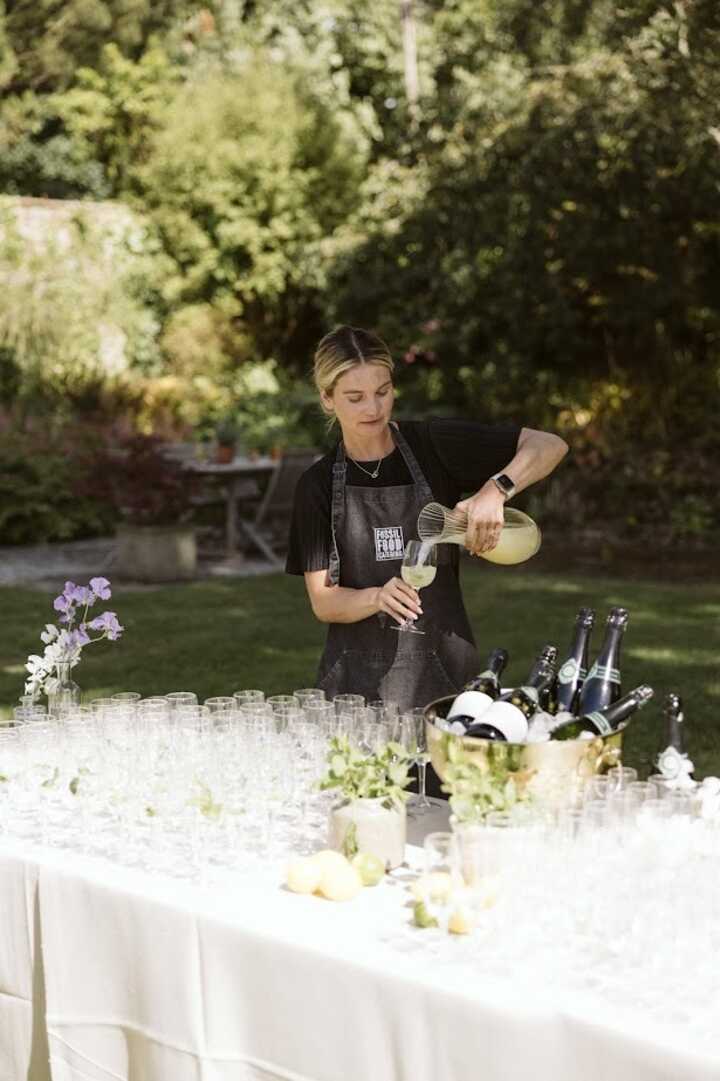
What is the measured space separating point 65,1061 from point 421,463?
164 centimetres

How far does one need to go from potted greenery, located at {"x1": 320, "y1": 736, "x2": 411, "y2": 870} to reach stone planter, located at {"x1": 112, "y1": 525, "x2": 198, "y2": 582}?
8.22 metres

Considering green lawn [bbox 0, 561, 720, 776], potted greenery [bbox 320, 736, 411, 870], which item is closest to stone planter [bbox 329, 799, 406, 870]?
potted greenery [bbox 320, 736, 411, 870]

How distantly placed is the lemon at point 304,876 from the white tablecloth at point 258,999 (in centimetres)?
2

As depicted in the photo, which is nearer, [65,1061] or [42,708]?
[65,1061]

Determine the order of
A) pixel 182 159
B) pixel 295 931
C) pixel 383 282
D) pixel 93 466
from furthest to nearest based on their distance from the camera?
pixel 182 159 → pixel 383 282 → pixel 93 466 → pixel 295 931

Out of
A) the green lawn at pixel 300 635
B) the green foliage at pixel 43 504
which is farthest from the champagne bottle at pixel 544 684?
the green foliage at pixel 43 504

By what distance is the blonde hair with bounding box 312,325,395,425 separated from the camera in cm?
310

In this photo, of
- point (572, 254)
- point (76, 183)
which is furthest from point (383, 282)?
point (76, 183)

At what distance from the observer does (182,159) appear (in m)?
19.2

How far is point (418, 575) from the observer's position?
2850 millimetres

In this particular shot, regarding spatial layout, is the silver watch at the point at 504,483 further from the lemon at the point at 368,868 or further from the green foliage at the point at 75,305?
the green foliage at the point at 75,305

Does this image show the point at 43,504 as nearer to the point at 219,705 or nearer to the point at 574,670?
the point at 219,705

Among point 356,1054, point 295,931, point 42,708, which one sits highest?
point 42,708

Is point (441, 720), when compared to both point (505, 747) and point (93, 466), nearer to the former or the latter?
point (505, 747)
